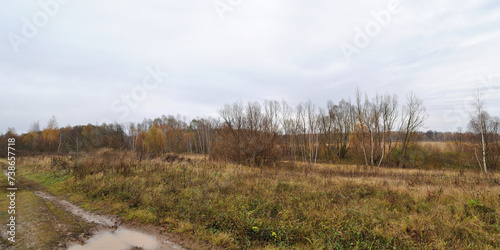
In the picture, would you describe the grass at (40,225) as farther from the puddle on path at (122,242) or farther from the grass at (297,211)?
the grass at (297,211)

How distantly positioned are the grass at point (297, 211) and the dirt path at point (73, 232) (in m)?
0.53

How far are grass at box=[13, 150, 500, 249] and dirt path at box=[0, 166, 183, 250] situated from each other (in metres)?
0.53

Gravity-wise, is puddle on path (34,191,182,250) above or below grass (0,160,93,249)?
below

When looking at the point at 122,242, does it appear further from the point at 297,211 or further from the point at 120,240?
the point at 297,211

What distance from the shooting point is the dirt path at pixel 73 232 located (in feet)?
15.3

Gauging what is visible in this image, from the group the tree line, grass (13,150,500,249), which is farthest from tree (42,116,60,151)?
grass (13,150,500,249)

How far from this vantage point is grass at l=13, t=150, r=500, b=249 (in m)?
5.09

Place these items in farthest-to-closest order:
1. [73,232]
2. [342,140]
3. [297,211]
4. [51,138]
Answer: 1. [51,138]
2. [342,140]
3. [297,211]
4. [73,232]

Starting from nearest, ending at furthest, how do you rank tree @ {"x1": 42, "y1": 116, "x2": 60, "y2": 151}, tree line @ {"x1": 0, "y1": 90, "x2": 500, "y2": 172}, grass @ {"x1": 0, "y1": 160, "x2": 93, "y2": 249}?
1. grass @ {"x1": 0, "y1": 160, "x2": 93, "y2": 249}
2. tree line @ {"x1": 0, "y1": 90, "x2": 500, "y2": 172}
3. tree @ {"x1": 42, "y1": 116, "x2": 60, "y2": 151}

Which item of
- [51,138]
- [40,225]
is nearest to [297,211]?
[40,225]

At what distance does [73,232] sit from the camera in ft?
17.3

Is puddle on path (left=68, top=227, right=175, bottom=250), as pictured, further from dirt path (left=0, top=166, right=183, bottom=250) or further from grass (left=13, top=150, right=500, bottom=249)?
grass (left=13, top=150, right=500, bottom=249)

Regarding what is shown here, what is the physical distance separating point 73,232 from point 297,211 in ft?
20.3

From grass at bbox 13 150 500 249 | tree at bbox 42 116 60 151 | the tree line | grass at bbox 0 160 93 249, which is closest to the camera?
grass at bbox 0 160 93 249
